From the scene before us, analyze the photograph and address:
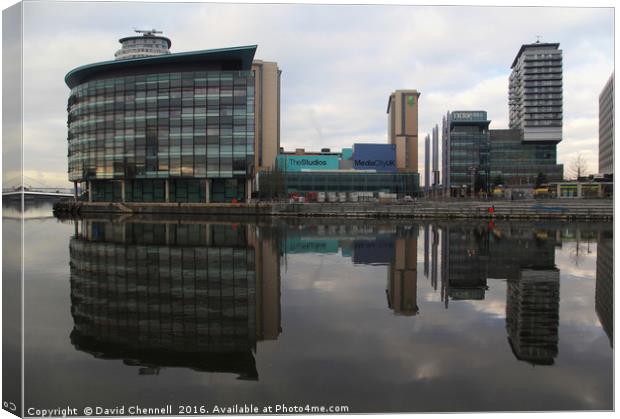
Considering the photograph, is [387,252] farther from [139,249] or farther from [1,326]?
[1,326]

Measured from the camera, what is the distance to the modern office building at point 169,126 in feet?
315

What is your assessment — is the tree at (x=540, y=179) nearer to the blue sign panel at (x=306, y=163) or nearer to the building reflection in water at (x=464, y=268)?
the blue sign panel at (x=306, y=163)

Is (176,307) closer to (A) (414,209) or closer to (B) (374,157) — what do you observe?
(A) (414,209)

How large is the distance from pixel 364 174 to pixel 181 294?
Result: 442ft

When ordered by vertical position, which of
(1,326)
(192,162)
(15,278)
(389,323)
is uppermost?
(192,162)

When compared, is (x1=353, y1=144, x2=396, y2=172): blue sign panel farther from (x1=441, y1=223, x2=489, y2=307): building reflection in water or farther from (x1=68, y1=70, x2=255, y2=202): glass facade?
(x1=441, y1=223, x2=489, y2=307): building reflection in water

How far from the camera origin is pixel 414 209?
82.8 meters

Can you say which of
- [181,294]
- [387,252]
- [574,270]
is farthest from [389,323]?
[387,252]

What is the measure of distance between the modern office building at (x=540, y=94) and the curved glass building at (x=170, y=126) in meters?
111

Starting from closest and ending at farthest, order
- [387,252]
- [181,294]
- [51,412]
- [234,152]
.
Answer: [51,412] < [181,294] < [387,252] < [234,152]

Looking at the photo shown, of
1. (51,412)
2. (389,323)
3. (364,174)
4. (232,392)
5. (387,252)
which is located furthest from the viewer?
(364,174)

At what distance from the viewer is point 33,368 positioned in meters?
9.45

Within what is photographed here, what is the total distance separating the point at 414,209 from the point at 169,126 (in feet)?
170

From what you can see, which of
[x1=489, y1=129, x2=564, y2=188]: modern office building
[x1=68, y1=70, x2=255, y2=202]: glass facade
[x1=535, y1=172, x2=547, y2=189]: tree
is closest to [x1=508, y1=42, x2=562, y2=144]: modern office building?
[x1=489, y1=129, x2=564, y2=188]: modern office building
